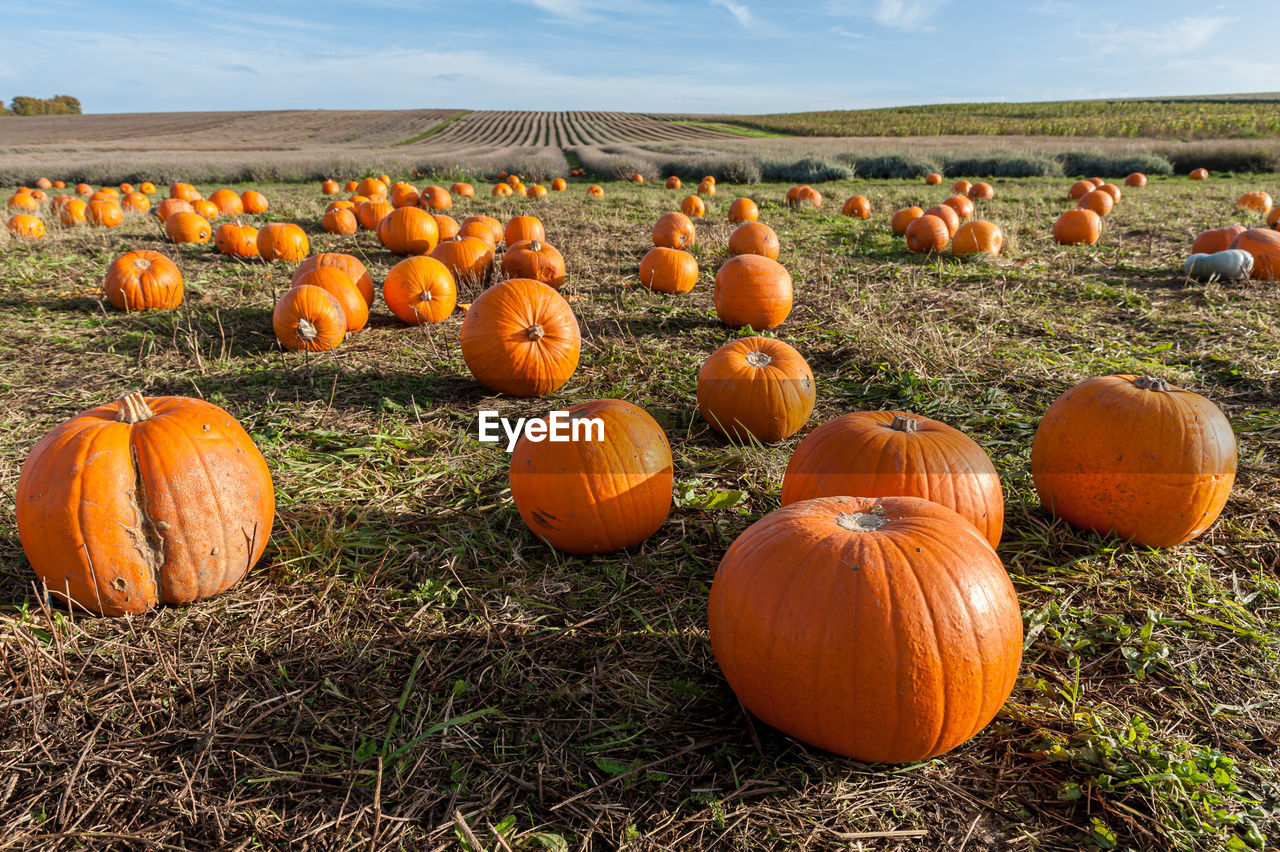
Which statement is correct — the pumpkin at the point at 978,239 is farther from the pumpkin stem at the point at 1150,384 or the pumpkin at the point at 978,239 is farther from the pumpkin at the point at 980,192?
the pumpkin at the point at 980,192

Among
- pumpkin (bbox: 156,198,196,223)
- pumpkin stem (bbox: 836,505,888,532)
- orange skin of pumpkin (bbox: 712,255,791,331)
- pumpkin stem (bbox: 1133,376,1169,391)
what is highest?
pumpkin (bbox: 156,198,196,223)

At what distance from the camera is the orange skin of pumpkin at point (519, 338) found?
178 inches

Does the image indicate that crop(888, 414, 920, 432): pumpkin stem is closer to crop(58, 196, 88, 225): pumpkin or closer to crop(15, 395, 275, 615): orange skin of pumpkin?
crop(15, 395, 275, 615): orange skin of pumpkin

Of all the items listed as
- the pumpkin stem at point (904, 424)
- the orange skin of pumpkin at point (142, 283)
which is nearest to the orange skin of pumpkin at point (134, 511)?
the pumpkin stem at point (904, 424)

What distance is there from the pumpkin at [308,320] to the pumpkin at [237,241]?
4.13 m

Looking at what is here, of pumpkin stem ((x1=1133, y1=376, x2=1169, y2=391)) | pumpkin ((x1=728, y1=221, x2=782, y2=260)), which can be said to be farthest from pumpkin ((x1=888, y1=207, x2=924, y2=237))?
pumpkin stem ((x1=1133, y1=376, x2=1169, y2=391))

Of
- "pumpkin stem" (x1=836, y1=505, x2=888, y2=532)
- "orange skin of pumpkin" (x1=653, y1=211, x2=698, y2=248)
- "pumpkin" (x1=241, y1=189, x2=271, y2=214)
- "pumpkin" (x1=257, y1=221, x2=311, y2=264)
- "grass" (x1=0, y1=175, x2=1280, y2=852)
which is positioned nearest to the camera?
"grass" (x1=0, y1=175, x2=1280, y2=852)

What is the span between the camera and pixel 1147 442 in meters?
2.90

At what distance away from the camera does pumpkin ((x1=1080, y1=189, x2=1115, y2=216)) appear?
12008 mm

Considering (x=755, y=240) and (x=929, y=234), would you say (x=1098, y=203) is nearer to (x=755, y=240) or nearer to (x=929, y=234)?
(x=929, y=234)

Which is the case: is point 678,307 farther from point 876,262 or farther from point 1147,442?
point 1147,442

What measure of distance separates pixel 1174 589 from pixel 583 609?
2.55 meters

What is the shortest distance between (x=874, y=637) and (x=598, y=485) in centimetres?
141

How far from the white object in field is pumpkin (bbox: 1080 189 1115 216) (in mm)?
5461
